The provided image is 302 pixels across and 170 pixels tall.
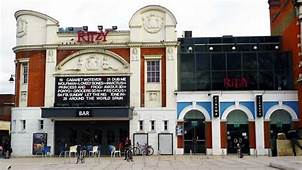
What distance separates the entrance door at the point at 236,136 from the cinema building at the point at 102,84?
469 centimetres

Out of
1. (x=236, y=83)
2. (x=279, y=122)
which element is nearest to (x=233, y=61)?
(x=236, y=83)

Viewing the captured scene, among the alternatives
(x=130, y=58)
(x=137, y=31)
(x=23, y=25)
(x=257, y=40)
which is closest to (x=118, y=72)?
(x=130, y=58)

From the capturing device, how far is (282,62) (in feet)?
125

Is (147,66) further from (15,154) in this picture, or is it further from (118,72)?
(15,154)

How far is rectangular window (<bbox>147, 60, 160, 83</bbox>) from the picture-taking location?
38.6m

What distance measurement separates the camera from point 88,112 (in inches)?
1419

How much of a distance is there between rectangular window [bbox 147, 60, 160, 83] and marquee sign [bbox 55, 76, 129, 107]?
79.6 inches

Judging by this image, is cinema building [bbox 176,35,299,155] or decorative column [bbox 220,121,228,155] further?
cinema building [bbox 176,35,299,155]

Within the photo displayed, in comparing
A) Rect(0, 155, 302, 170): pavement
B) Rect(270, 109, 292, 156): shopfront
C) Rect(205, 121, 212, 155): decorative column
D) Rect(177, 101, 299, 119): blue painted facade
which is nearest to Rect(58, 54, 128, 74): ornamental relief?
Rect(177, 101, 299, 119): blue painted facade

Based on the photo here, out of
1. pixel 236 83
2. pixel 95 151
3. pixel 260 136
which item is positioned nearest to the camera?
pixel 95 151

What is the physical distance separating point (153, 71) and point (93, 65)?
17.3ft

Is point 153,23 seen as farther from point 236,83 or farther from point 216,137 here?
point 216,137

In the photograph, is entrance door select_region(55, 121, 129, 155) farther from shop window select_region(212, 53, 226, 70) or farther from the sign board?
shop window select_region(212, 53, 226, 70)

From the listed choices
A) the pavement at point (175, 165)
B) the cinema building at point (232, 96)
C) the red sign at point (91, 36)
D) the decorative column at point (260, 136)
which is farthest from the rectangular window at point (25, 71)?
the decorative column at point (260, 136)
